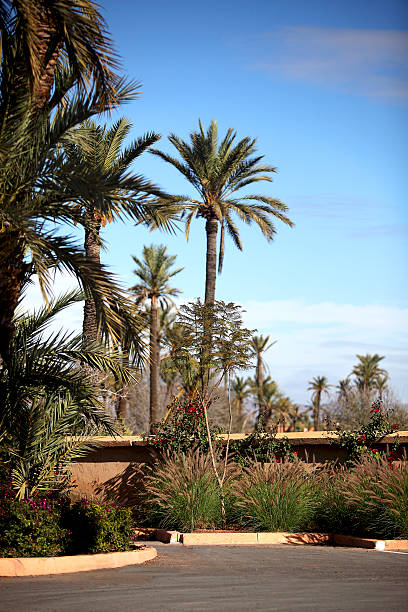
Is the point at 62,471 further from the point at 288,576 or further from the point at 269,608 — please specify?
the point at 269,608

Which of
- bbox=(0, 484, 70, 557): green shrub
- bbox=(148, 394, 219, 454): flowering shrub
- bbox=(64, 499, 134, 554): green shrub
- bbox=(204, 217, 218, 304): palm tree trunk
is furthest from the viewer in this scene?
bbox=(204, 217, 218, 304): palm tree trunk

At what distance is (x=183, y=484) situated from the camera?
14445mm

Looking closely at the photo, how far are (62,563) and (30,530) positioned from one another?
783mm

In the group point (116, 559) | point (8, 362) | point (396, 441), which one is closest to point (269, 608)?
point (116, 559)

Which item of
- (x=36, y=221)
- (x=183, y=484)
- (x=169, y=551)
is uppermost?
(x=36, y=221)

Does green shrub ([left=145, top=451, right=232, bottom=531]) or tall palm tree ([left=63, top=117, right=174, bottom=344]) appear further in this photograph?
green shrub ([left=145, top=451, right=232, bottom=531])

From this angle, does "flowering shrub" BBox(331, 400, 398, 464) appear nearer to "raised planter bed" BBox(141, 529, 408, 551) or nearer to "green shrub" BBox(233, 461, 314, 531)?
"green shrub" BBox(233, 461, 314, 531)

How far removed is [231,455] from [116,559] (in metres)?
7.21

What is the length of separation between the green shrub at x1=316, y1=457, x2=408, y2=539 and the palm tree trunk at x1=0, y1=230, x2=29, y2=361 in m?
6.17

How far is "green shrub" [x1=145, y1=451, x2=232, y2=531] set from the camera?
1435 cm

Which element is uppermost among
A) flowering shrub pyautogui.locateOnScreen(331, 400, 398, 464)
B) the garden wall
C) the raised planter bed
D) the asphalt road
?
flowering shrub pyautogui.locateOnScreen(331, 400, 398, 464)

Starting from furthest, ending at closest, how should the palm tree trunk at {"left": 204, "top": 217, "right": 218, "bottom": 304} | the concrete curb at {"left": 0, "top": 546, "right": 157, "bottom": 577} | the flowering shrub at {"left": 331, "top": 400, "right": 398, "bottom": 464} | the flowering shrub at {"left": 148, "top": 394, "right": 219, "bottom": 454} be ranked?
the palm tree trunk at {"left": 204, "top": 217, "right": 218, "bottom": 304}, the flowering shrub at {"left": 148, "top": 394, "right": 219, "bottom": 454}, the flowering shrub at {"left": 331, "top": 400, "right": 398, "bottom": 464}, the concrete curb at {"left": 0, "top": 546, "right": 157, "bottom": 577}

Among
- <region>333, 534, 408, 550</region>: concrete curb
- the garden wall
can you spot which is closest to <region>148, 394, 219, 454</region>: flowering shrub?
the garden wall

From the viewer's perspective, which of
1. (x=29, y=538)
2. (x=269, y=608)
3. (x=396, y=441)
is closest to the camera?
(x=269, y=608)
